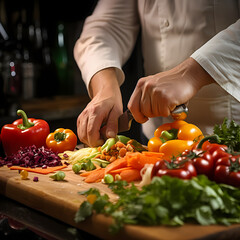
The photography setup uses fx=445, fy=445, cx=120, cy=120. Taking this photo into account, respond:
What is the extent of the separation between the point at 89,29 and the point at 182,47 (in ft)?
1.81

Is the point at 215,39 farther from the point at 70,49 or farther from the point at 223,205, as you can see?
the point at 70,49

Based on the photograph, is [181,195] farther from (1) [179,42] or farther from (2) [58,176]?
(1) [179,42]

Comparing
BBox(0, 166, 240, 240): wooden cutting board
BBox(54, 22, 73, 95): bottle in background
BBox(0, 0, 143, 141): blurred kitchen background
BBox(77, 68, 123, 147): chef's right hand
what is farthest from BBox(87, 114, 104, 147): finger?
BBox(54, 22, 73, 95): bottle in background

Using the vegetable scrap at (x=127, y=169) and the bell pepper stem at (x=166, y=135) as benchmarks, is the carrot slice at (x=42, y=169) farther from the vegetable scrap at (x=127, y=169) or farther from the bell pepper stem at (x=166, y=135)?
the bell pepper stem at (x=166, y=135)

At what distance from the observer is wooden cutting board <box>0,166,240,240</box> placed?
110cm

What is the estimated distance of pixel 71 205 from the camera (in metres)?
1.32

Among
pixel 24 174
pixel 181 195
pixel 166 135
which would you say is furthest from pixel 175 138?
pixel 181 195

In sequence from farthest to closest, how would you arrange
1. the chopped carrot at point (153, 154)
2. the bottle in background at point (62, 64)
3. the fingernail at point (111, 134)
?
1. the bottle in background at point (62, 64)
2. the fingernail at point (111, 134)
3. the chopped carrot at point (153, 154)

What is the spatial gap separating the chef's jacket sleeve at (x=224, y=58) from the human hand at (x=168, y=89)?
3 cm

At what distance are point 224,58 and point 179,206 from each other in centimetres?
88

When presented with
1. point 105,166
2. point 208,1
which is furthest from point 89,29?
point 105,166

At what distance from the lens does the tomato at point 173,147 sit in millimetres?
1755

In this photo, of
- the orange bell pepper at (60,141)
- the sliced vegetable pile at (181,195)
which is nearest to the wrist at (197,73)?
the sliced vegetable pile at (181,195)

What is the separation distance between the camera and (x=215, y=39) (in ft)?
5.99
